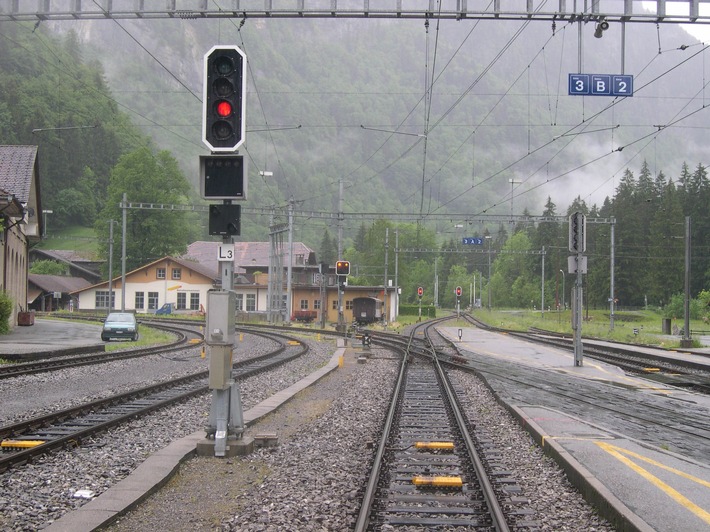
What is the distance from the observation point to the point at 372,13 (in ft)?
54.5

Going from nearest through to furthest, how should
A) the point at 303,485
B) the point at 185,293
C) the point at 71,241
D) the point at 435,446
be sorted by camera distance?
1. the point at 303,485
2. the point at 435,446
3. the point at 185,293
4. the point at 71,241

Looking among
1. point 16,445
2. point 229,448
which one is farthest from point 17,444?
point 229,448

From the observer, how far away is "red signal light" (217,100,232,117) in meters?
9.26

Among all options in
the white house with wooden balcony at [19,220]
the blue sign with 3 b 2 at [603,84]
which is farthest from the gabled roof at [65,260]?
the blue sign with 3 b 2 at [603,84]

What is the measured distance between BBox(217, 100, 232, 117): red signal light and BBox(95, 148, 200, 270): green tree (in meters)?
72.1

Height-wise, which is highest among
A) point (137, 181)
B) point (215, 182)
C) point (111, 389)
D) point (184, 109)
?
point (184, 109)

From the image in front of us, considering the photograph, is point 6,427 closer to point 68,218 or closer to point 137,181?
point 137,181

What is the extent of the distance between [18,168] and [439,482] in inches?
1610

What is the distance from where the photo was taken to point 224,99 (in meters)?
9.26

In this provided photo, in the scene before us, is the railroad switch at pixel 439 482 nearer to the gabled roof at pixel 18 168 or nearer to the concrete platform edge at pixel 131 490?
the concrete platform edge at pixel 131 490

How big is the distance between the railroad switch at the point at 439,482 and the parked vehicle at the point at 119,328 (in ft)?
102

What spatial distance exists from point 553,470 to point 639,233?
3560 inches

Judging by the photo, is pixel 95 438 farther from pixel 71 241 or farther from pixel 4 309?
pixel 71 241

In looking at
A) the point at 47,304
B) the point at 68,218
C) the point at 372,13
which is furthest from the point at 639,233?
the point at 372,13
